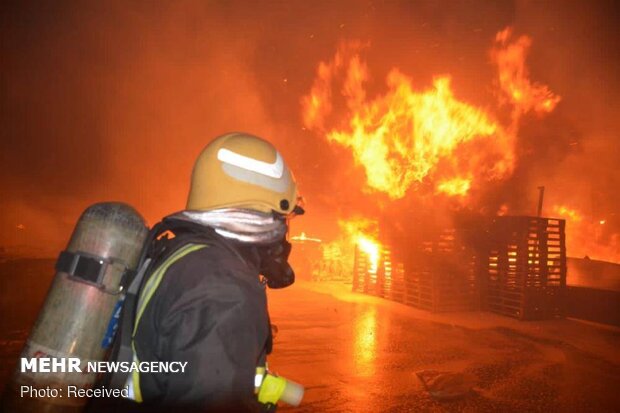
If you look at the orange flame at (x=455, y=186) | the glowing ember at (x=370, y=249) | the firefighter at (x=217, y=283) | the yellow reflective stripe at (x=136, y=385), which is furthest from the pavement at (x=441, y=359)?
the orange flame at (x=455, y=186)

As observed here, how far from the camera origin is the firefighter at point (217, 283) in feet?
3.84

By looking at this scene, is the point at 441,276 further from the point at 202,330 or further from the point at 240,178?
the point at 202,330

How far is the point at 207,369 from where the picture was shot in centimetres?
115

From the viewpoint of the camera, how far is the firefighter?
3.84ft

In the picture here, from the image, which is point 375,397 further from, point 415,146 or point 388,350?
point 415,146

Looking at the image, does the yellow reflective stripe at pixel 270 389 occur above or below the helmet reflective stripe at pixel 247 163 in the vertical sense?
below

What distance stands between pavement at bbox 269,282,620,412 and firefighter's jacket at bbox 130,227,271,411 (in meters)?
3.83

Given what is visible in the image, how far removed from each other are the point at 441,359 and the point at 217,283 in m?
6.64

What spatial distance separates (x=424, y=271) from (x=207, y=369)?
455 inches

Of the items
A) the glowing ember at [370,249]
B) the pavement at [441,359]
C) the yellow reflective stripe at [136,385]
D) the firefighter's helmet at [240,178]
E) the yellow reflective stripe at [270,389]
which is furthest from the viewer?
the glowing ember at [370,249]

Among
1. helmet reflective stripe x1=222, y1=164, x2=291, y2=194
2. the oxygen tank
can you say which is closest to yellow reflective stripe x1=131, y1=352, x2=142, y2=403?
the oxygen tank

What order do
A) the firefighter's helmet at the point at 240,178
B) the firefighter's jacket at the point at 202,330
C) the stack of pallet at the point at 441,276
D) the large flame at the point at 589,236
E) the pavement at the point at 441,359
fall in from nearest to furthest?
1. the firefighter's jacket at the point at 202,330
2. the firefighter's helmet at the point at 240,178
3. the pavement at the point at 441,359
4. the stack of pallet at the point at 441,276
5. the large flame at the point at 589,236

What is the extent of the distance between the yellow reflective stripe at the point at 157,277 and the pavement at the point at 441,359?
3814 millimetres

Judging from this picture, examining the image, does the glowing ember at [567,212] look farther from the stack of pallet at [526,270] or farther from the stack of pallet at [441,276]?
the stack of pallet at [441,276]
